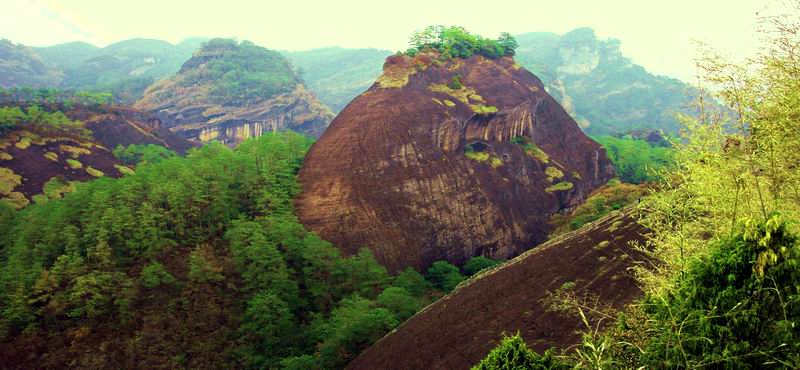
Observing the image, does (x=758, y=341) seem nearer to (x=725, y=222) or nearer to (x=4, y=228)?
(x=725, y=222)

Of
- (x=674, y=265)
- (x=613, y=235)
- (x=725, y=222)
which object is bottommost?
(x=613, y=235)

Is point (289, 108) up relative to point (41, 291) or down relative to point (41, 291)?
up

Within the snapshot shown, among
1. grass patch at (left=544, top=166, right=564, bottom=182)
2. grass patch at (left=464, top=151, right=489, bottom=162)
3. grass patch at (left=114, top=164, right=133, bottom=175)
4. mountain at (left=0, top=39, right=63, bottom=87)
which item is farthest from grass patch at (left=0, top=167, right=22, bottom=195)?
mountain at (left=0, top=39, right=63, bottom=87)

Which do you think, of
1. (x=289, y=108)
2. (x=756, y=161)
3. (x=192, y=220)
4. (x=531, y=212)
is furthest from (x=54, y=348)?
(x=289, y=108)

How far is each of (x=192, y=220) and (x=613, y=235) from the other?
31.5 m

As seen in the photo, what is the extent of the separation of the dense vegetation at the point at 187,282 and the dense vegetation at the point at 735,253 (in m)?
20.0

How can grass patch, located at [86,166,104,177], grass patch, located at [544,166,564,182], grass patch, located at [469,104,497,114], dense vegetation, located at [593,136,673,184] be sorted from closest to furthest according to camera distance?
1. grass patch, located at [469,104,497,114]
2. grass patch, located at [544,166,564,182]
3. grass patch, located at [86,166,104,177]
4. dense vegetation, located at [593,136,673,184]

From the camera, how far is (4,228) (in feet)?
112

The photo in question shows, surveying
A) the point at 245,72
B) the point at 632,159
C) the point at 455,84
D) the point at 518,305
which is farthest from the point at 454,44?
the point at 245,72

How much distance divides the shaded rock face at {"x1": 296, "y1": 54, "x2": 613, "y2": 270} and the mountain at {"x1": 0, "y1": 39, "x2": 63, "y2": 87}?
575ft

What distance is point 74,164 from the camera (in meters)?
57.4

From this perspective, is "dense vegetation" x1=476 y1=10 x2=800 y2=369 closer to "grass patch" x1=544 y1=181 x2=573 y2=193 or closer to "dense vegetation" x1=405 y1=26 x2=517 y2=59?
"grass patch" x1=544 y1=181 x2=573 y2=193

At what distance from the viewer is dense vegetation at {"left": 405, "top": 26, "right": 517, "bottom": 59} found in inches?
2343

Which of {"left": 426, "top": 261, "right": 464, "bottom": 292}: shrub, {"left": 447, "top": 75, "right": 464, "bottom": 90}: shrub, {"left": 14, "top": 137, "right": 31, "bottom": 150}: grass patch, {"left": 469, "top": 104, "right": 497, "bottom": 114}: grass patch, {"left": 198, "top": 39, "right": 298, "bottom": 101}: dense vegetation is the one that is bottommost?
{"left": 426, "top": 261, "right": 464, "bottom": 292}: shrub
